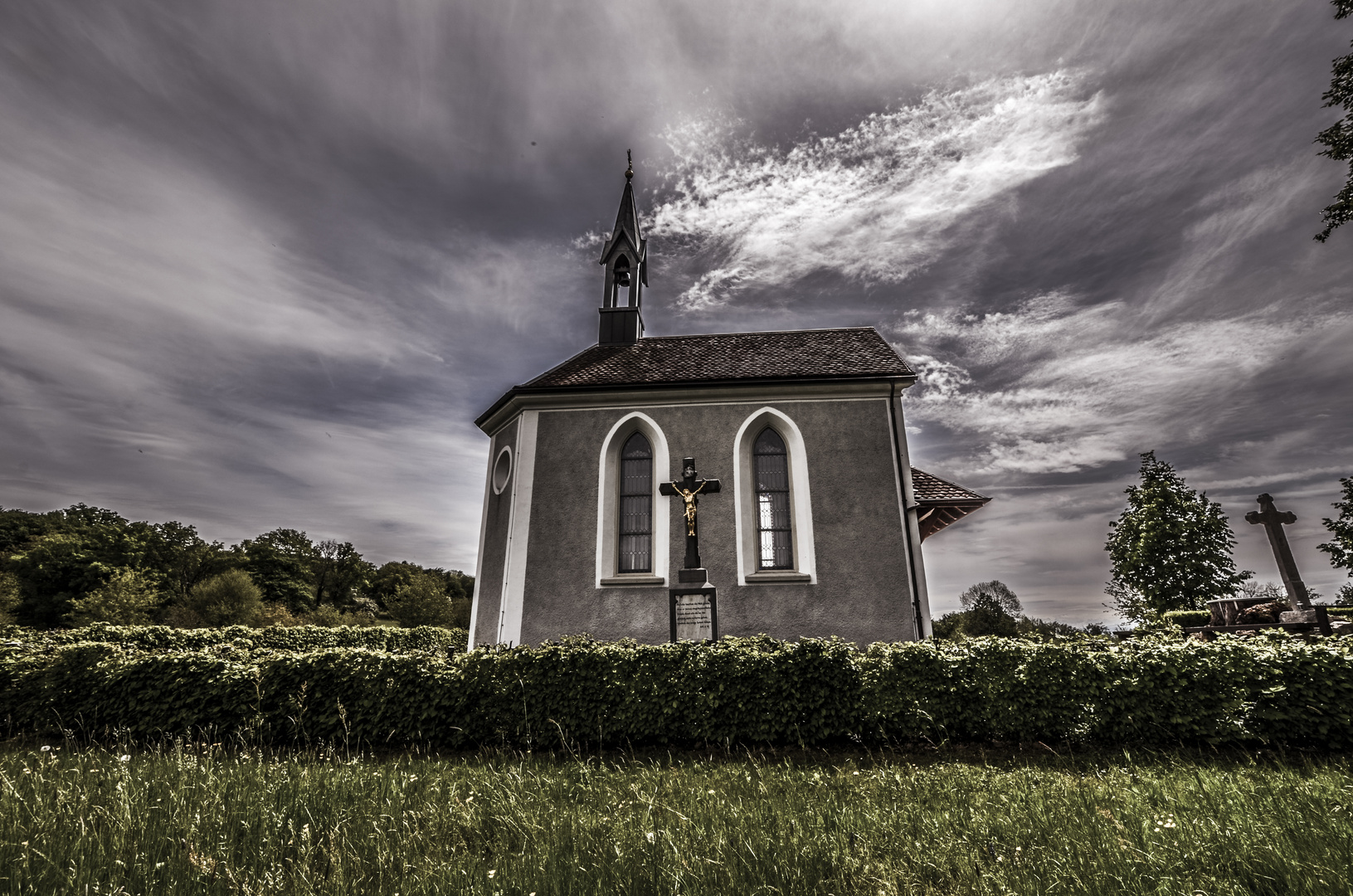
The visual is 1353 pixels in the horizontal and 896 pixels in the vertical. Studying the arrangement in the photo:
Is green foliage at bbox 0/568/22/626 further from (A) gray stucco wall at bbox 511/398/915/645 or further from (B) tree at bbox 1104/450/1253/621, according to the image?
(B) tree at bbox 1104/450/1253/621

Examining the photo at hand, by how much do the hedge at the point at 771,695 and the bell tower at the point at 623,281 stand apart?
11568 mm

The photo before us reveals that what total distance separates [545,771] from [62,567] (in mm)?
56267

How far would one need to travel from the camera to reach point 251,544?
163 ft

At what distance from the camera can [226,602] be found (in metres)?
38.8

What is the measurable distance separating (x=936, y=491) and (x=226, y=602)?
45439 millimetres

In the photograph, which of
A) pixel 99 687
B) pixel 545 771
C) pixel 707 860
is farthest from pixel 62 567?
pixel 707 860

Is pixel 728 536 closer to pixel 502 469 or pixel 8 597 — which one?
pixel 502 469

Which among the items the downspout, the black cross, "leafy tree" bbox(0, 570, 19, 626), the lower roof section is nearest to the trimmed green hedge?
the black cross

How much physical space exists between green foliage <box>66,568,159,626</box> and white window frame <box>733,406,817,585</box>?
3905cm

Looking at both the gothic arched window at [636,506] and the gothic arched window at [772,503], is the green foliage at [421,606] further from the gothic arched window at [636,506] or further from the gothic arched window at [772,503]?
the gothic arched window at [772,503]

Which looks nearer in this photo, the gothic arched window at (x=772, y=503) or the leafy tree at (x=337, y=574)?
the gothic arched window at (x=772, y=503)

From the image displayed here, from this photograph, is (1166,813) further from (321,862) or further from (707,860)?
(321,862)

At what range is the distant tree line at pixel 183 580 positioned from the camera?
1497 inches

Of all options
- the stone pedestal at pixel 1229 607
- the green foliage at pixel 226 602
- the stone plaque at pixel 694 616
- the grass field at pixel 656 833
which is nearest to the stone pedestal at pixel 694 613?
the stone plaque at pixel 694 616
